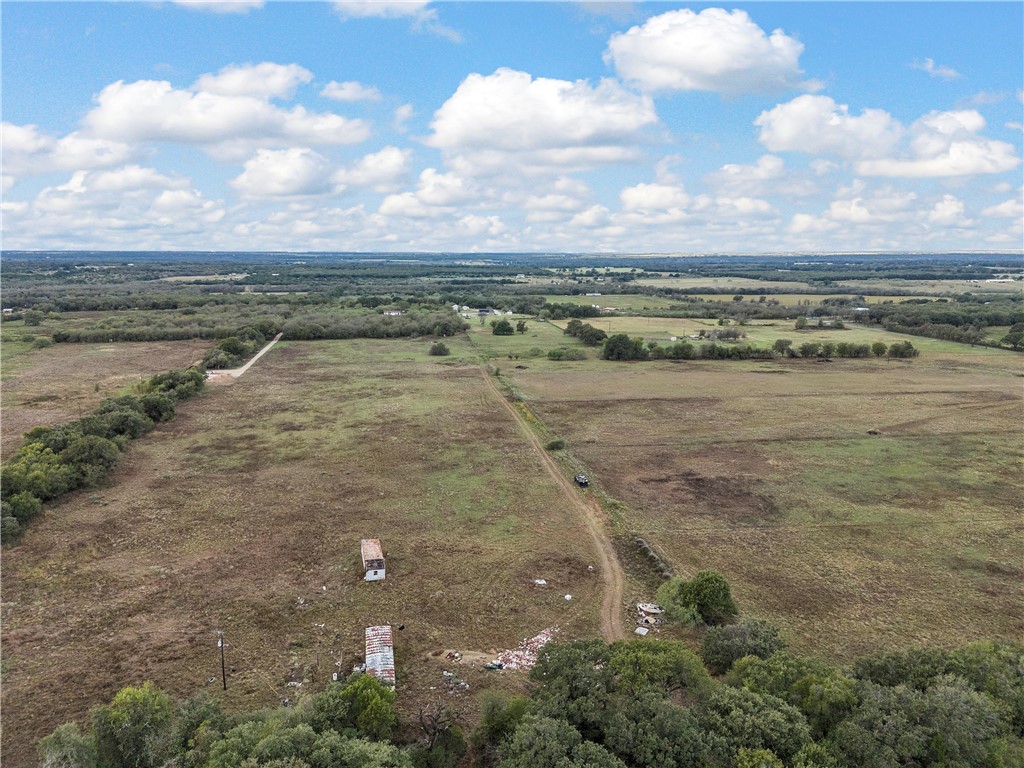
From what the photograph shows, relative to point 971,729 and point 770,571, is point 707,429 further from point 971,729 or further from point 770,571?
point 971,729

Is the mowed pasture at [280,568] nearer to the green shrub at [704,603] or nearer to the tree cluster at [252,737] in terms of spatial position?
the tree cluster at [252,737]

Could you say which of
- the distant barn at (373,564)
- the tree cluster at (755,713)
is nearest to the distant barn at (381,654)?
the tree cluster at (755,713)

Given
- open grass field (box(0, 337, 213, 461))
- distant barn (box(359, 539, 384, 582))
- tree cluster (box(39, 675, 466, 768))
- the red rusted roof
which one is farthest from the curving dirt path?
open grass field (box(0, 337, 213, 461))

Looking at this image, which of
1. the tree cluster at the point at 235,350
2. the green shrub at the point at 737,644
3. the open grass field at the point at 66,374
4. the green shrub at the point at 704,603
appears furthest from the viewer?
the tree cluster at the point at 235,350

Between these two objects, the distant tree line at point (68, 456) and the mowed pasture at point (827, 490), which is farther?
the distant tree line at point (68, 456)

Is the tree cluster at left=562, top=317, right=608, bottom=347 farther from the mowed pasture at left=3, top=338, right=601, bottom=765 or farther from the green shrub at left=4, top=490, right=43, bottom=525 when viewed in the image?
the green shrub at left=4, top=490, right=43, bottom=525

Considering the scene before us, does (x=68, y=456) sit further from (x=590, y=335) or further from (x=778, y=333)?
(x=778, y=333)

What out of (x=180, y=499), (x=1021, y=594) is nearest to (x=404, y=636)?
(x=180, y=499)
